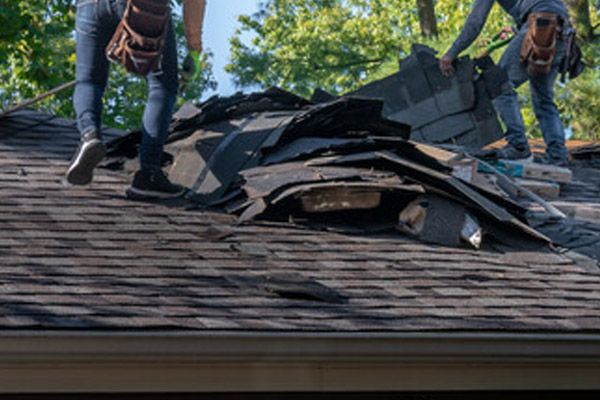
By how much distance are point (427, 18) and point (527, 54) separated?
64.2 feet

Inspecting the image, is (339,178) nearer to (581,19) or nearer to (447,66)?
(447,66)

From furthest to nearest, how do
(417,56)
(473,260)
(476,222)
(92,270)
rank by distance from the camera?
(417,56), (476,222), (473,260), (92,270)

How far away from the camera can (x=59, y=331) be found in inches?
174

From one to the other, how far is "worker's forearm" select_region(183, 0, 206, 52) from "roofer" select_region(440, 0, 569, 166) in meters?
3.39

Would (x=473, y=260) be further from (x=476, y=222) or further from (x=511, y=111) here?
(x=511, y=111)

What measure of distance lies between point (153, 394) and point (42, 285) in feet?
2.29

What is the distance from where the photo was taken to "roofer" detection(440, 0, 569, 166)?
34.0 ft

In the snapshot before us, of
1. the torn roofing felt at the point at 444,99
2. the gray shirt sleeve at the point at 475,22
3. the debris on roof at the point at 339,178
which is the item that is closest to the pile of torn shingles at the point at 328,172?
the debris on roof at the point at 339,178

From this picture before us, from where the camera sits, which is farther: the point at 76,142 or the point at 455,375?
the point at 76,142

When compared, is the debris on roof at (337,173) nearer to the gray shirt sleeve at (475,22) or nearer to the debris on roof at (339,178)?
the debris on roof at (339,178)

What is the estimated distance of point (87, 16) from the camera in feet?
25.5

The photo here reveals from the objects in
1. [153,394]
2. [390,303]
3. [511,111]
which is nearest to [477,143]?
[511,111]

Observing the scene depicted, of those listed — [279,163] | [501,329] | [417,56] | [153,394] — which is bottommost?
[153,394]

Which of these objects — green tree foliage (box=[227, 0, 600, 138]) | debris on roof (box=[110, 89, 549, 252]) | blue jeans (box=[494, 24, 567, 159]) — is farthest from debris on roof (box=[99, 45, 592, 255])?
green tree foliage (box=[227, 0, 600, 138])
